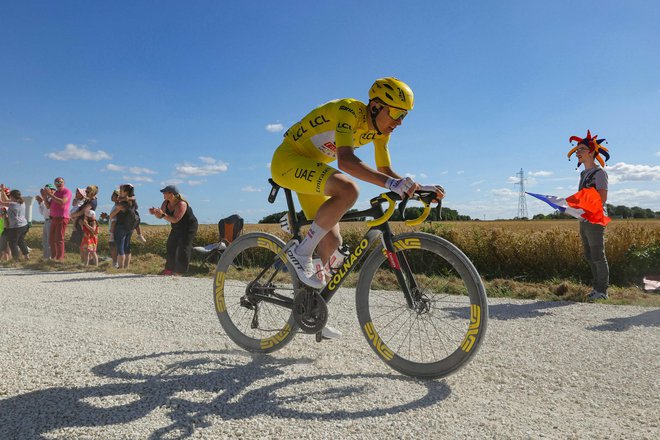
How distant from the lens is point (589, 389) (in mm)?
3287

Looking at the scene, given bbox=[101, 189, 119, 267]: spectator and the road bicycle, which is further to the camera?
bbox=[101, 189, 119, 267]: spectator

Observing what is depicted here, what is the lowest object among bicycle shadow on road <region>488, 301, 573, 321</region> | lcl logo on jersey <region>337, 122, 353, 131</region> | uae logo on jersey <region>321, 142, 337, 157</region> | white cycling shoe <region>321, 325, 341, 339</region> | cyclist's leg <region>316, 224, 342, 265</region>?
bicycle shadow on road <region>488, 301, 573, 321</region>

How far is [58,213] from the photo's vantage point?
12.0 meters

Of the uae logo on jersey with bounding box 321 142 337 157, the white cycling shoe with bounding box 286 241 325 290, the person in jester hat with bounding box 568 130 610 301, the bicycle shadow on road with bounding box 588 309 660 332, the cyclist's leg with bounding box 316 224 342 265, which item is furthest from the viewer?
the person in jester hat with bounding box 568 130 610 301

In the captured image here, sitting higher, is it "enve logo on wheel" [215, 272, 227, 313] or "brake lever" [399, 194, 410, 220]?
"brake lever" [399, 194, 410, 220]

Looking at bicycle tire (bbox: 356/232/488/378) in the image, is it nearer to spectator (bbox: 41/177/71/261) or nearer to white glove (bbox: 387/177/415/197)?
white glove (bbox: 387/177/415/197)

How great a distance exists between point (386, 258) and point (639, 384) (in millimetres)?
2083

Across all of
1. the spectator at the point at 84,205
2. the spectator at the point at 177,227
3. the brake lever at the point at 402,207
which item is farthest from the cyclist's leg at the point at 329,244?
the spectator at the point at 84,205

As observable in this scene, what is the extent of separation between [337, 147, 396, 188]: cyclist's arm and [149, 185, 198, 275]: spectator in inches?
299

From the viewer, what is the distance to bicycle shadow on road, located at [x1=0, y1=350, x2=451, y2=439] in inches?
104

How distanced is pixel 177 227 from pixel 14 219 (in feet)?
19.0

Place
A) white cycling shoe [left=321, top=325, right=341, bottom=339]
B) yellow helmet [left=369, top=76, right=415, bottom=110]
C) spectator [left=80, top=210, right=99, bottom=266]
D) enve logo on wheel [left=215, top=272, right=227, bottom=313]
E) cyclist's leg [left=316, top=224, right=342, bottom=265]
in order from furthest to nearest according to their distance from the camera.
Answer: spectator [left=80, top=210, right=99, bottom=266] < enve logo on wheel [left=215, top=272, right=227, bottom=313] < white cycling shoe [left=321, top=325, right=341, bottom=339] < cyclist's leg [left=316, top=224, right=342, bottom=265] < yellow helmet [left=369, top=76, right=415, bottom=110]

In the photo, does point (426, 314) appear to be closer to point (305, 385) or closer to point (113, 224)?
point (305, 385)

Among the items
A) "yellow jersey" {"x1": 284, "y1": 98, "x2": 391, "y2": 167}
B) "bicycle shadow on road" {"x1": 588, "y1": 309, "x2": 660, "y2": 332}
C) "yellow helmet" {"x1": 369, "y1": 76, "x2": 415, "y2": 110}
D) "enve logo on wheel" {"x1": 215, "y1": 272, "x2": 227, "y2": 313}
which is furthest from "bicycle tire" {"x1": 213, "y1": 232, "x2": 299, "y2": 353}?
"bicycle shadow on road" {"x1": 588, "y1": 309, "x2": 660, "y2": 332}
